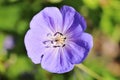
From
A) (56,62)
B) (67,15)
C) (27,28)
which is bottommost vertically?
(56,62)

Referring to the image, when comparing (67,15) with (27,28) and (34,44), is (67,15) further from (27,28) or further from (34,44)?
(27,28)

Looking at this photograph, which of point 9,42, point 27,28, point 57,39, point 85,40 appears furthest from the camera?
point 9,42

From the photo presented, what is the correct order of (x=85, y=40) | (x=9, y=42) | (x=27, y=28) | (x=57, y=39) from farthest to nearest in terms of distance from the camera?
(x=9, y=42) < (x=27, y=28) < (x=57, y=39) < (x=85, y=40)

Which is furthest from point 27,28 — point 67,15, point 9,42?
point 67,15

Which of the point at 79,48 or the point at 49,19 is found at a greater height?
the point at 49,19

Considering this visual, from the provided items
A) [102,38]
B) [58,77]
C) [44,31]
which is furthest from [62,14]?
[102,38]

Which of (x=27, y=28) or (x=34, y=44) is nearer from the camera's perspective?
(x=34, y=44)

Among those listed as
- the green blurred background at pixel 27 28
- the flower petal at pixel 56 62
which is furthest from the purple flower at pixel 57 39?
the green blurred background at pixel 27 28
